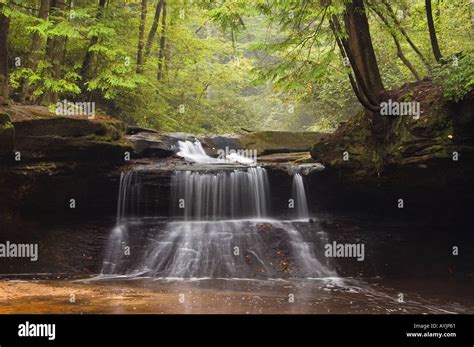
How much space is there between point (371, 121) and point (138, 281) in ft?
→ 23.1

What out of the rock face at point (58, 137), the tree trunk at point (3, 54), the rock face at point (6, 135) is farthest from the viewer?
the tree trunk at point (3, 54)

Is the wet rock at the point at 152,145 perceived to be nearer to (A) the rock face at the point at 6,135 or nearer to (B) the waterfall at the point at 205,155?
(B) the waterfall at the point at 205,155

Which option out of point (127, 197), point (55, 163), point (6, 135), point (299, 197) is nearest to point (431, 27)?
point (299, 197)

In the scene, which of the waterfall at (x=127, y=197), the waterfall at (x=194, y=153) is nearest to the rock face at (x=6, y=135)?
the waterfall at (x=127, y=197)

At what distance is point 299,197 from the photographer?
14.0 m

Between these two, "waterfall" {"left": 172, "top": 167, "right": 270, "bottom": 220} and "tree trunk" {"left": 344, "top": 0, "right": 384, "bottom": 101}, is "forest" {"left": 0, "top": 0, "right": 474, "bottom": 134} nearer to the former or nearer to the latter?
"tree trunk" {"left": 344, "top": 0, "right": 384, "bottom": 101}

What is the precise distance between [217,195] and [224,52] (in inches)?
698

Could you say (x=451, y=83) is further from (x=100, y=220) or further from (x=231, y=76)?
(x=231, y=76)

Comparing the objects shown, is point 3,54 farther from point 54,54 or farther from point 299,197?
point 299,197

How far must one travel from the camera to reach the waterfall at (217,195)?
1356 cm

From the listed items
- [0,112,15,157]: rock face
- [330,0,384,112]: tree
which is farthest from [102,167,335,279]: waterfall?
[330,0,384,112]: tree

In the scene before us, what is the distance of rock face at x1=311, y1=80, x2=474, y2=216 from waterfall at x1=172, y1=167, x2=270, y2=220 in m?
2.30

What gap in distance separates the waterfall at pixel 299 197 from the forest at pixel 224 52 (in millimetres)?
2702
